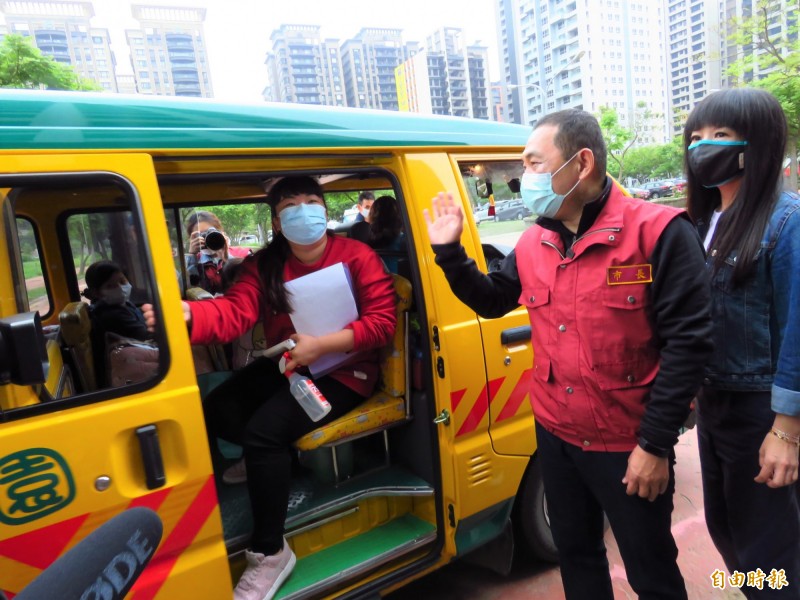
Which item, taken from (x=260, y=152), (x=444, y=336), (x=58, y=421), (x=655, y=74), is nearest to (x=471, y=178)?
(x=444, y=336)

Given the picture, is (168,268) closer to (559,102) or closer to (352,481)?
(352,481)

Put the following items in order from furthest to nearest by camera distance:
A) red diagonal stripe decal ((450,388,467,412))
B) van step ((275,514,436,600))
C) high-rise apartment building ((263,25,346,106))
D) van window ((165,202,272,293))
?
1. high-rise apartment building ((263,25,346,106))
2. van window ((165,202,272,293))
3. red diagonal stripe decal ((450,388,467,412))
4. van step ((275,514,436,600))

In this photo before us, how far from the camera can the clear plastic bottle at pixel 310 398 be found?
83.7 inches

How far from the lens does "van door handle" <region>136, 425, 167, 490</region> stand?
59.5 inches

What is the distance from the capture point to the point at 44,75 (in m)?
12.0

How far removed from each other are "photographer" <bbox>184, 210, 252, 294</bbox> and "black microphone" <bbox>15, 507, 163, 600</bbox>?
10.3ft

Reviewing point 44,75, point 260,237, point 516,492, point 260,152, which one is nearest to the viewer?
point 260,152

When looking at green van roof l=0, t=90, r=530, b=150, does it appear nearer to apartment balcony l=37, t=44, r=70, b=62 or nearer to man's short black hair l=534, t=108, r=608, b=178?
man's short black hair l=534, t=108, r=608, b=178

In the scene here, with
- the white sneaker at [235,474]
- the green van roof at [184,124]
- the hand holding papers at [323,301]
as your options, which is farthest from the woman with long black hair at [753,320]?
the white sneaker at [235,474]

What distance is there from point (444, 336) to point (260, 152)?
3.23 feet

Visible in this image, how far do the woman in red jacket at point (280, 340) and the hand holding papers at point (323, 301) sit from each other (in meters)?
0.05

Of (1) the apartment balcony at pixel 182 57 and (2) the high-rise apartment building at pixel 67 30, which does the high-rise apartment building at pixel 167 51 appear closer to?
(1) the apartment balcony at pixel 182 57

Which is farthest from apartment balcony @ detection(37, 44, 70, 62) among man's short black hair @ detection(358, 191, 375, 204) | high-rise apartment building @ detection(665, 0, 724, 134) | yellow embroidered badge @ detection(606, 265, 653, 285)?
yellow embroidered badge @ detection(606, 265, 653, 285)

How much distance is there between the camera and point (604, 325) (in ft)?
4.85
